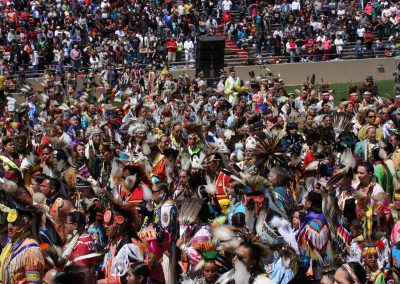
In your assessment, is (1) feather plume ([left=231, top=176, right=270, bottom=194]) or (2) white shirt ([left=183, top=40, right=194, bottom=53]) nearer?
(1) feather plume ([left=231, top=176, right=270, bottom=194])

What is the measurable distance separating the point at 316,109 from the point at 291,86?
14.4m

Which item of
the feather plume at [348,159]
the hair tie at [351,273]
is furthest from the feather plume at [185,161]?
the hair tie at [351,273]

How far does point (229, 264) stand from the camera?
20.6 feet

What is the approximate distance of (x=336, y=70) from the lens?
29.5m

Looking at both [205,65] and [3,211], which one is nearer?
[3,211]

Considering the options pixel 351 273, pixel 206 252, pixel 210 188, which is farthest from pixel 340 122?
pixel 351 273

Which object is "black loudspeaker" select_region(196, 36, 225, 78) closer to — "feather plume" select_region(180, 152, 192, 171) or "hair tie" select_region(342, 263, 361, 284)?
"feather plume" select_region(180, 152, 192, 171)

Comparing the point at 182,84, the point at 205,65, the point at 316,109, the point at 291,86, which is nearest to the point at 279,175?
the point at 316,109

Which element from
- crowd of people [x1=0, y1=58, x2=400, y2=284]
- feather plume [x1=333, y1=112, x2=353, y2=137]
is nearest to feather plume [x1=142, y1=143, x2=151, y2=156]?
crowd of people [x1=0, y1=58, x2=400, y2=284]

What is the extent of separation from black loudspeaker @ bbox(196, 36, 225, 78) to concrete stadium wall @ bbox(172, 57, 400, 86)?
6.94ft

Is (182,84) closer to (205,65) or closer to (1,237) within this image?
(205,65)

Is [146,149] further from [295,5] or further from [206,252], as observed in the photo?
[295,5]

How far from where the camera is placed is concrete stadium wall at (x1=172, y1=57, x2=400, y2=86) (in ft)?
95.1

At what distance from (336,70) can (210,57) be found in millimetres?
4891
